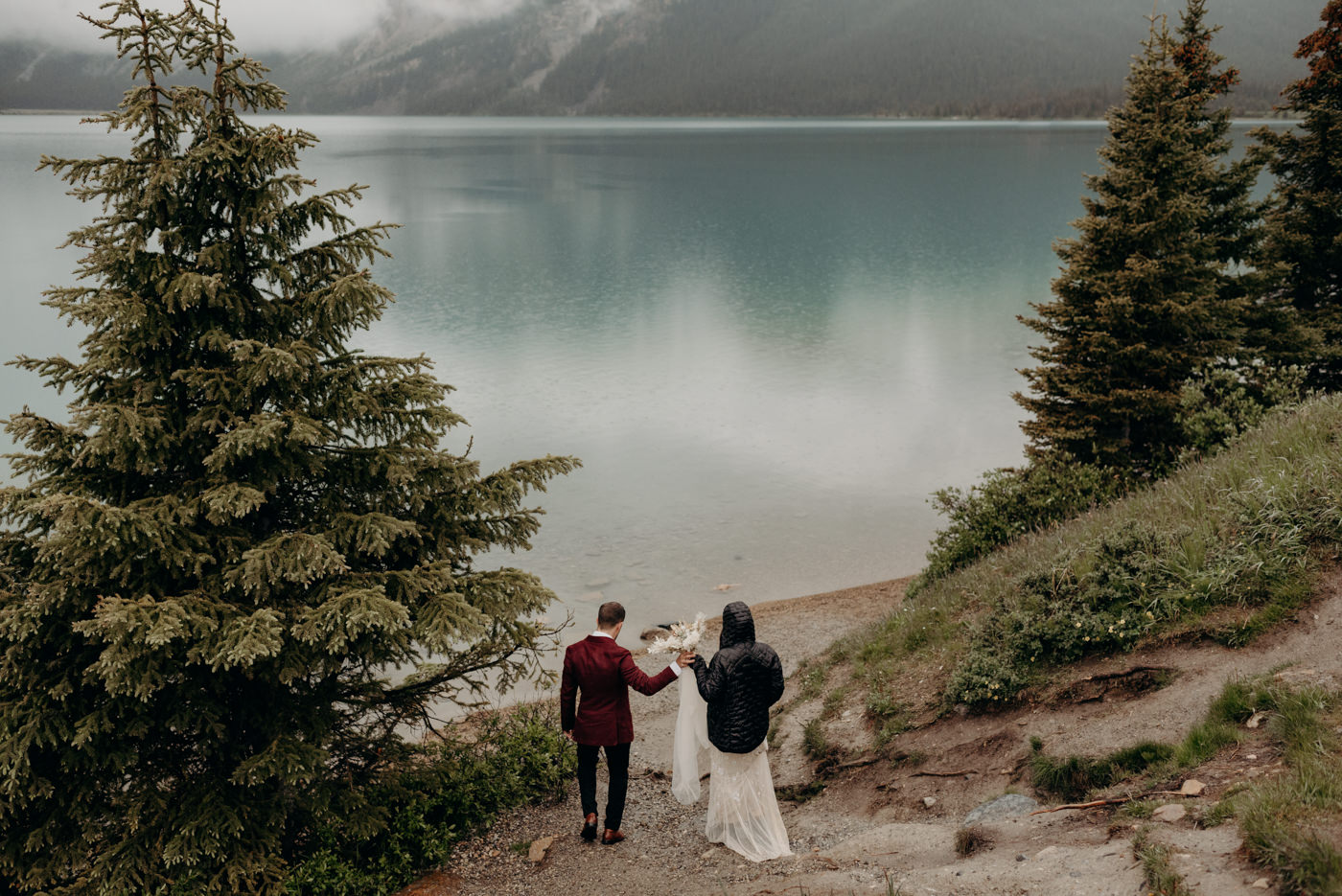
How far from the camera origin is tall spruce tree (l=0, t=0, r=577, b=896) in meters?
7.04

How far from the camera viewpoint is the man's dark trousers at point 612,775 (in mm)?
8234

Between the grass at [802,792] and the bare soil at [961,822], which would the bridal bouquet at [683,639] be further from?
the grass at [802,792]

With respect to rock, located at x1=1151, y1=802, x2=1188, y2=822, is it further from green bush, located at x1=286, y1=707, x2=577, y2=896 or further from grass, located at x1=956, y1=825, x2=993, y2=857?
green bush, located at x1=286, y1=707, x2=577, y2=896

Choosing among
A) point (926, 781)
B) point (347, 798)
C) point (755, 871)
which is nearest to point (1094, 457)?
point (926, 781)

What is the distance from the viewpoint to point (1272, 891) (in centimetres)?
485

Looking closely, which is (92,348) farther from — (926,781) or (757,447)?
(757,447)

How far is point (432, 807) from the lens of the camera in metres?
8.95

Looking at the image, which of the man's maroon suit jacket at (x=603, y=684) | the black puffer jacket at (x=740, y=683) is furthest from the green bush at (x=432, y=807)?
the black puffer jacket at (x=740, y=683)

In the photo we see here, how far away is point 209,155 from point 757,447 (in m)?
24.3

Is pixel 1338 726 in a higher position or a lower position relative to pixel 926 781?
higher

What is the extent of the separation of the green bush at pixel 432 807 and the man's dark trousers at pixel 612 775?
1445 mm

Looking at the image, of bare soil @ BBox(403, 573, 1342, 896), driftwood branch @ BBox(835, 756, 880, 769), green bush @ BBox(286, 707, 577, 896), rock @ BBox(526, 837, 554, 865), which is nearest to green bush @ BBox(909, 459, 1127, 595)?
bare soil @ BBox(403, 573, 1342, 896)

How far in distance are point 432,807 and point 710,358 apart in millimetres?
35217

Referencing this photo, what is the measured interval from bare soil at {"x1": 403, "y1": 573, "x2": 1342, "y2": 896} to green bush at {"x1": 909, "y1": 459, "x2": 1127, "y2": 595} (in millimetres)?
5187
